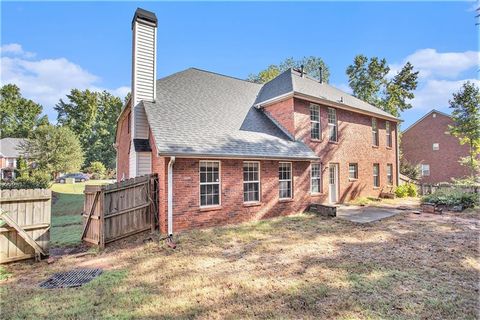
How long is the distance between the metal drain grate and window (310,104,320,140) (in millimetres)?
11403

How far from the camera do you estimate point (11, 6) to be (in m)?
7.88

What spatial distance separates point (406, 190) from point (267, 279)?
17.3 meters

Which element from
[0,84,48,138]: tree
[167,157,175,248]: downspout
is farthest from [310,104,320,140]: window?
[0,84,48,138]: tree

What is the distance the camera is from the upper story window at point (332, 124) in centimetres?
1441

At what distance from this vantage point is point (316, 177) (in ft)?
43.6

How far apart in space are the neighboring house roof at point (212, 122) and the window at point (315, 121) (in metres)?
1.49

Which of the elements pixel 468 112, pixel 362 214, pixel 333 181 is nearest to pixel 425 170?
pixel 468 112

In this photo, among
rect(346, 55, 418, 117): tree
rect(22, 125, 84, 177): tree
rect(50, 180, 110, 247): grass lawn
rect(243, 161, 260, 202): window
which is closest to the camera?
rect(50, 180, 110, 247): grass lawn

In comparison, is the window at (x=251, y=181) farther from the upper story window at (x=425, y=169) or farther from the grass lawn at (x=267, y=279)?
the upper story window at (x=425, y=169)

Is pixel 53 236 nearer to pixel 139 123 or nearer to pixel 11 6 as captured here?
pixel 139 123

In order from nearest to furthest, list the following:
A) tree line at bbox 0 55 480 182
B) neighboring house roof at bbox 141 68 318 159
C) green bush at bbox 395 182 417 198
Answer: neighboring house roof at bbox 141 68 318 159 → green bush at bbox 395 182 417 198 → tree line at bbox 0 55 480 182

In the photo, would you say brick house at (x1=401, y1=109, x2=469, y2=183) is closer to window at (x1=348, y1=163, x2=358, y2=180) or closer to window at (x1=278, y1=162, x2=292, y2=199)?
window at (x1=348, y1=163, x2=358, y2=180)

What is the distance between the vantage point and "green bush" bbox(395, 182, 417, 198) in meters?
17.6

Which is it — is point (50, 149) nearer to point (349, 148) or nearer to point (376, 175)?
point (349, 148)
